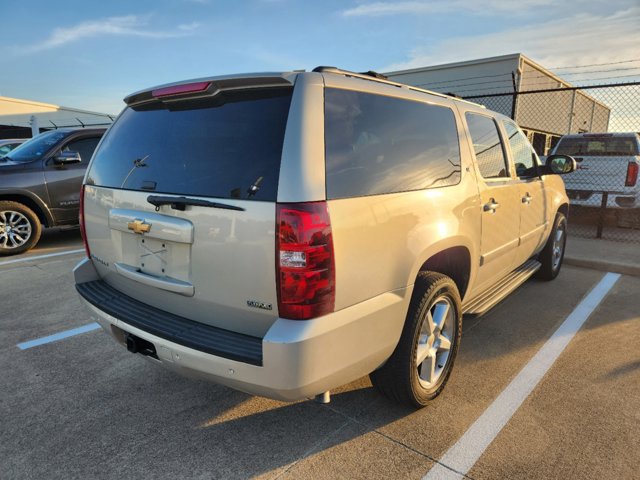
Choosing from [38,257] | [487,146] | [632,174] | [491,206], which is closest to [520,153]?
[487,146]

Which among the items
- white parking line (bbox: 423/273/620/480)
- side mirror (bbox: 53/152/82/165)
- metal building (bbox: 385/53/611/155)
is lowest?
white parking line (bbox: 423/273/620/480)

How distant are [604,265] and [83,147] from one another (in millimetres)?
8212

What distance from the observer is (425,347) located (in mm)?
2703

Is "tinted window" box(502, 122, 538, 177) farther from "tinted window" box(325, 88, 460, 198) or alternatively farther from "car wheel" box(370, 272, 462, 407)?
"car wheel" box(370, 272, 462, 407)

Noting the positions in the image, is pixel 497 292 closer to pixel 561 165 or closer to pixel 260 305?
pixel 561 165

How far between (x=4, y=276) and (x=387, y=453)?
535 centimetres

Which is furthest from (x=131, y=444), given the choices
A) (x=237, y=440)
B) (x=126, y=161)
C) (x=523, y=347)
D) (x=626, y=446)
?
(x=523, y=347)

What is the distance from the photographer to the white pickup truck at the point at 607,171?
323 inches

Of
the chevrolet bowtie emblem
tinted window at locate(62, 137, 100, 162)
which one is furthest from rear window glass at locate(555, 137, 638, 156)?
the chevrolet bowtie emblem

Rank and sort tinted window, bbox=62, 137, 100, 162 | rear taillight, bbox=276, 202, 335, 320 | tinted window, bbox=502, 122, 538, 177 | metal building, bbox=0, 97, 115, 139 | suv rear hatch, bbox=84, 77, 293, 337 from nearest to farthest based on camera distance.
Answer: rear taillight, bbox=276, 202, 335, 320 < suv rear hatch, bbox=84, 77, 293, 337 < tinted window, bbox=502, 122, 538, 177 < tinted window, bbox=62, 137, 100, 162 < metal building, bbox=0, 97, 115, 139

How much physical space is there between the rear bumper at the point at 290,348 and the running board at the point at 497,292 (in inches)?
49.2

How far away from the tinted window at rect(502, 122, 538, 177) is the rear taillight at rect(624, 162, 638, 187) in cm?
502

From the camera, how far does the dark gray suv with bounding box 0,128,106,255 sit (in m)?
6.59

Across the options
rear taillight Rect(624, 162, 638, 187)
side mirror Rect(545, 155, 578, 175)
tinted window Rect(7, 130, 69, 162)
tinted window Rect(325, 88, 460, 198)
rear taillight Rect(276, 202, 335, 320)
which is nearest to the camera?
rear taillight Rect(276, 202, 335, 320)
